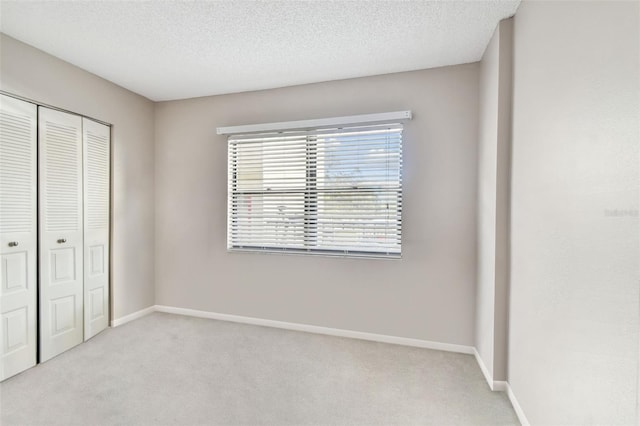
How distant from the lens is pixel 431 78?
260cm

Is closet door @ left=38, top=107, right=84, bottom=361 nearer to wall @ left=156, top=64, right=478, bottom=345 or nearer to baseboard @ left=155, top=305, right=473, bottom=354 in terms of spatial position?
wall @ left=156, top=64, right=478, bottom=345

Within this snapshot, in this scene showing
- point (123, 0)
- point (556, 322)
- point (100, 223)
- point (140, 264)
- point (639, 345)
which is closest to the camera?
point (639, 345)

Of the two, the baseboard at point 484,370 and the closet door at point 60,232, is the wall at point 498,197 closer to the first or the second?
the baseboard at point 484,370

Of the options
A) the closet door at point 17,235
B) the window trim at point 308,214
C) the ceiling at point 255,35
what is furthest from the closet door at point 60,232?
the window trim at point 308,214

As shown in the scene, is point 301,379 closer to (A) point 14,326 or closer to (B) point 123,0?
(A) point 14,326

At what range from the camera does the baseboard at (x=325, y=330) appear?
259 centimetres

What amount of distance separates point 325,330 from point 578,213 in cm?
234

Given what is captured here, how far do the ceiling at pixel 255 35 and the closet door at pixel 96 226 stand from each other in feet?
2.26

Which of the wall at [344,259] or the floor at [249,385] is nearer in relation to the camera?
the floor at [249,385]

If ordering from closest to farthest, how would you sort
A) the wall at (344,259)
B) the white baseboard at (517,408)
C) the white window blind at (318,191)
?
the white baseboard at (517,408) → the wall at (344,259) → the white window blind at (318,191)

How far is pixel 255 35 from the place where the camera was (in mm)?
2133

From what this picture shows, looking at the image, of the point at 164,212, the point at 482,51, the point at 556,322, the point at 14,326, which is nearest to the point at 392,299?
the point at 556,322

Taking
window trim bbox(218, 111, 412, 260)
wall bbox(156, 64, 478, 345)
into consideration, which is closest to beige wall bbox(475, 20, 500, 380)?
wall bbox(156, 64, 478, 345)

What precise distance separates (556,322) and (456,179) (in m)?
1.47
